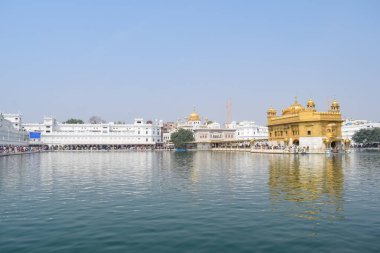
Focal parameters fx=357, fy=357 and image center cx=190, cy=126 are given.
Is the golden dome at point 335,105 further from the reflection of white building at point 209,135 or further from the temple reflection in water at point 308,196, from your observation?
the temple reflection in water at point 308,196

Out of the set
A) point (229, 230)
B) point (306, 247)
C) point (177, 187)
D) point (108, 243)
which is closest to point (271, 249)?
point (306, 247)

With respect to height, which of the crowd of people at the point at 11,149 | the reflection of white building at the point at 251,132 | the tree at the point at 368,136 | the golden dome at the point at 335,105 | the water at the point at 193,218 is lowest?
the water at the point at 193,218

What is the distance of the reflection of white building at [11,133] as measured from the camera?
80012mm

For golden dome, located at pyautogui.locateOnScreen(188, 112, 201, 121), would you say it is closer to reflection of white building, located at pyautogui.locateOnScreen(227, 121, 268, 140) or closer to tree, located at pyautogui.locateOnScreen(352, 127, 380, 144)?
reflection of white building, located at pyautogui.locateOnScreen(227, 121, 268, 140)

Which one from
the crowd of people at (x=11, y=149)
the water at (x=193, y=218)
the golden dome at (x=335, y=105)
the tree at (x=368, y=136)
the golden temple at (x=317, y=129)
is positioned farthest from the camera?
the tree at (x=368, y=136)

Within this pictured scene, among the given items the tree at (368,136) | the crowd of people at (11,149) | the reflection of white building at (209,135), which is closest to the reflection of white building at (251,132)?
the reflection of white building at (209,135)

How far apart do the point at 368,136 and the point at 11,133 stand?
9065 centimetres

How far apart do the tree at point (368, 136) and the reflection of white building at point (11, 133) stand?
88905 mm

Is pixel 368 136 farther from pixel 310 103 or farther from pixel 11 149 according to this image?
pixel 11 149

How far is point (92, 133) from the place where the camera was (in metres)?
114

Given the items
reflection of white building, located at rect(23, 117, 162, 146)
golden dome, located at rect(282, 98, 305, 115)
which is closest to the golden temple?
golden dome, located at rect(282, 98, 305, 115)

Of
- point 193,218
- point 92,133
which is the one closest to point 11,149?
point 92,133

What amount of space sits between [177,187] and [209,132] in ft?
309

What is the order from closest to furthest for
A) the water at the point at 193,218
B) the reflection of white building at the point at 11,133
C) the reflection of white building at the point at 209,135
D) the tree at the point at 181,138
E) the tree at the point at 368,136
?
the water at the point at 193,218
the reflection of white building at the point at 11,133
the tree at the point at 368,136
the tree at the point at 181,138
the reflection of white building at the point at 209,135
